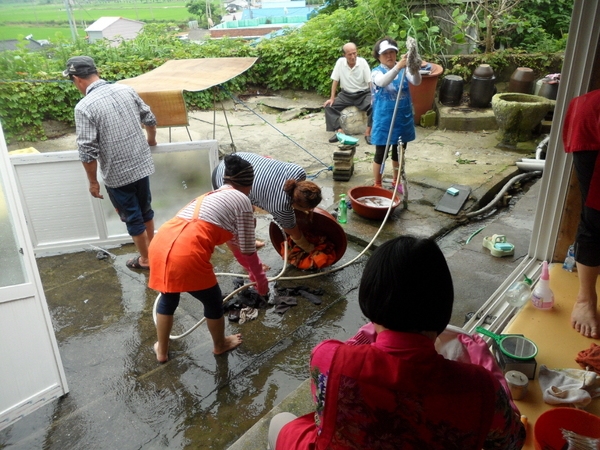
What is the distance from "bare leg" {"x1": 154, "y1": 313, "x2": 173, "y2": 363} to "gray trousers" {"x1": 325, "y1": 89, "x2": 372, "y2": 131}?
625 centimetres

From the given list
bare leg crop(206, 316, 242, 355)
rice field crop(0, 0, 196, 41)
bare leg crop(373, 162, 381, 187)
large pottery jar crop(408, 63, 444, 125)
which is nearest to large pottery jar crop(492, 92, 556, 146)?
large pottery jar crop(408, 63, 444, 125)

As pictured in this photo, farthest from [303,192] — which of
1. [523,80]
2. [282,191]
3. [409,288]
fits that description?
[523,80]

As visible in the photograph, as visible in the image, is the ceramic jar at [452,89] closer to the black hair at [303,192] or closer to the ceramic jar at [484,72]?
the ceramic jar at [484,72]

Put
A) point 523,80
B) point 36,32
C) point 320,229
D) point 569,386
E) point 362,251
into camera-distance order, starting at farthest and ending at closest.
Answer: point 36,32
point 523,80
point 362,251
point 320,229
point 569,386

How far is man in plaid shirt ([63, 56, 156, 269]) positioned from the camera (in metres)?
3.87

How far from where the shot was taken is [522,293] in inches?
117

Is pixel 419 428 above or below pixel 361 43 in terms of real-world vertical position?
below

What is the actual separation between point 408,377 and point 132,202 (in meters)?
3.60

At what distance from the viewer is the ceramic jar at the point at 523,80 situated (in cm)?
826

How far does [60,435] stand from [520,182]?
590cm

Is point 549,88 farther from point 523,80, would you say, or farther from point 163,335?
point 163,335

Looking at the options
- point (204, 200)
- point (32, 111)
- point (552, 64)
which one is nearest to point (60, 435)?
point (204, 200)

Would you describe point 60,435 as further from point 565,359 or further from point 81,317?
point 565,359

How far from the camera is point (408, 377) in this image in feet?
4.18
